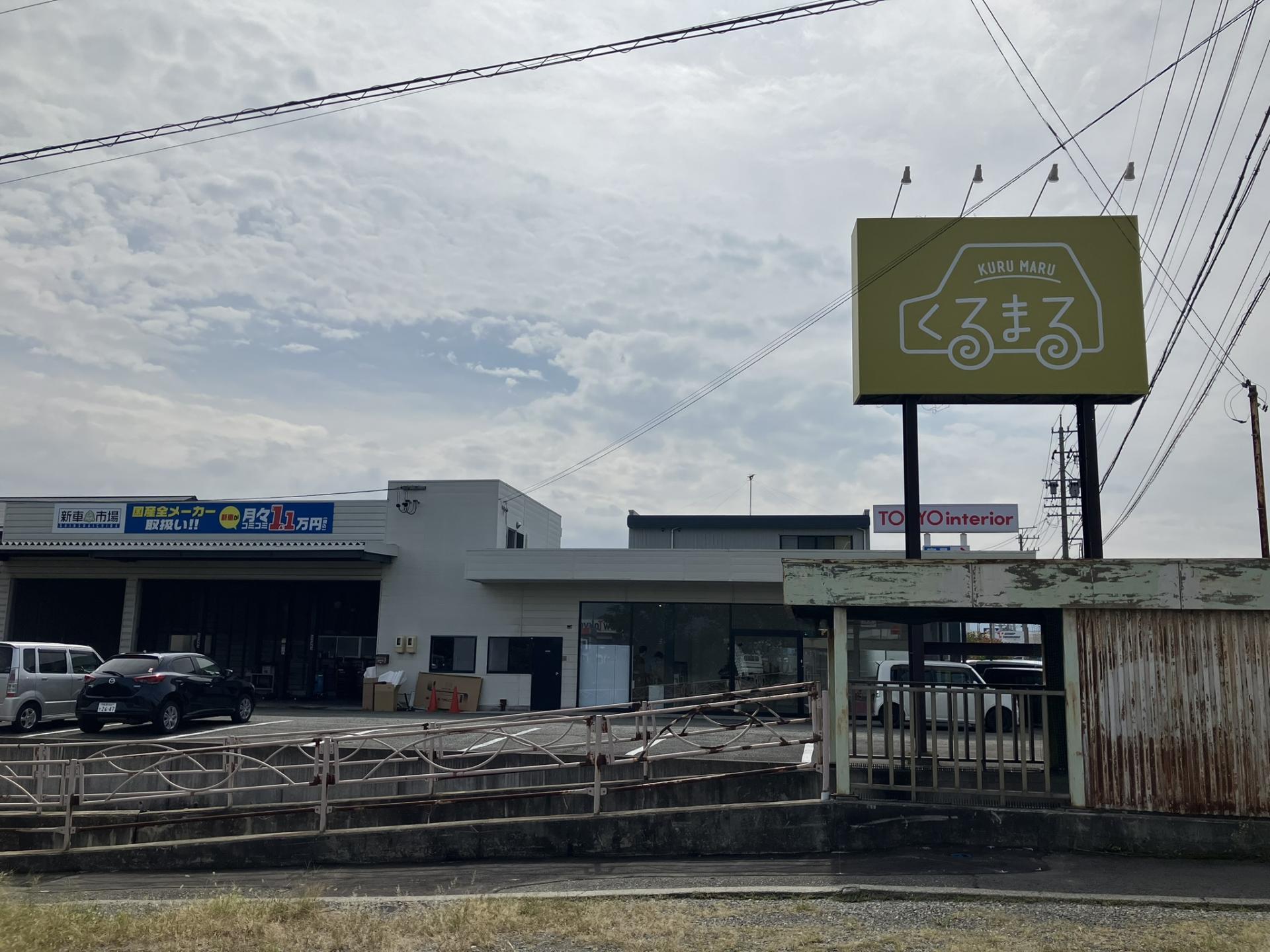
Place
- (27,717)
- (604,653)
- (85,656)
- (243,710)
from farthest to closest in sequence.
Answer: (604,653) < (243,710) < (85,656) < (27,717)

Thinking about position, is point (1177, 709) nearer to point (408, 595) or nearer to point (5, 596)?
point (408, 595)

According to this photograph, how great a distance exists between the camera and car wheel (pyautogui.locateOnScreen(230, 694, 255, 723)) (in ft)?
70.7

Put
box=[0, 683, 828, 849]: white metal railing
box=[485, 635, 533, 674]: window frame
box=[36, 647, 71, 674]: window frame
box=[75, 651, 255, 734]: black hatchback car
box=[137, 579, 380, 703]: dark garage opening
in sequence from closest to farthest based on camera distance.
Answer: box=[0, 683, 828, 849]: white metal railing
box=[75, 651, 255, 734]: black hatchback car
box=[36, 647, 71, 674]: window frame
box=[485, 635, 533, 674]: window frame
box=[137, 579, 380, 703]: dark garage opening

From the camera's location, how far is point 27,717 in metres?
19.9

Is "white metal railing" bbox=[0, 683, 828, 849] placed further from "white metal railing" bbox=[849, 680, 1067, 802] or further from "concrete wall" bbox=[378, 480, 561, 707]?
"concrete wall" bbox=[378, 480, 561, 707]

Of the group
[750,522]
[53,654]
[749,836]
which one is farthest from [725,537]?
[749,836]

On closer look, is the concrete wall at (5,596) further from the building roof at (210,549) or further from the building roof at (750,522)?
the building roof at (750,522)

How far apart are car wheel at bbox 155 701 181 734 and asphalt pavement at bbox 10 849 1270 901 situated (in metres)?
8.79

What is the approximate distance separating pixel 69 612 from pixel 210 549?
830 cm

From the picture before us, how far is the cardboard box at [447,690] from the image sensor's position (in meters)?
26.6

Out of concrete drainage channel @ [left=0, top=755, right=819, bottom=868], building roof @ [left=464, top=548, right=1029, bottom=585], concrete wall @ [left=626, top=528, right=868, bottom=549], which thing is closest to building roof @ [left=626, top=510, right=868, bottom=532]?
concrete wall @ [left=626, top=528, right=868, bottom=549]

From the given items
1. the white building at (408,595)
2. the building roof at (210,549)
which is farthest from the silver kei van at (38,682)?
the white building at (408,595)

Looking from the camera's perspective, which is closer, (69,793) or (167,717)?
(69,793)

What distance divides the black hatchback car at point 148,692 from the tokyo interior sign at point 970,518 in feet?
72.6
